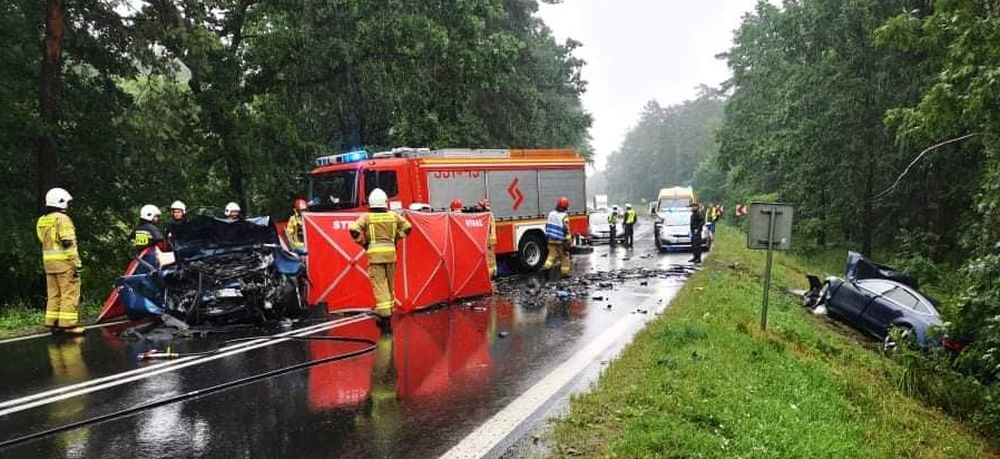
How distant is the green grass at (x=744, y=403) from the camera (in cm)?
431

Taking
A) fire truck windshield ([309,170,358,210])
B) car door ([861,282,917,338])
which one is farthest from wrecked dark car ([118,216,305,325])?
car door ([861,282,917,338])

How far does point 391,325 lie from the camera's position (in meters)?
8.25

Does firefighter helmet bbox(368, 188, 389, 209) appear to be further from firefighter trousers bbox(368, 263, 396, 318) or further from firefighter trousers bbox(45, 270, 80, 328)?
firefighter trousers bbox(45, 270, 80, 328)

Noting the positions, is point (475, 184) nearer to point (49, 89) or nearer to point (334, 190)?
point (334, 190)

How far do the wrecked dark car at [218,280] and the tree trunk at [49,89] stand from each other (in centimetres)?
502

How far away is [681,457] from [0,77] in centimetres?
1260

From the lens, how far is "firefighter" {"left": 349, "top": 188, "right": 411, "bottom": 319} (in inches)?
321

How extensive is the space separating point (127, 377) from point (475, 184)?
29.5 ft

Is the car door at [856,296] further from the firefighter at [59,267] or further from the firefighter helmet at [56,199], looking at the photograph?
the firefighter helmet at [56,199]

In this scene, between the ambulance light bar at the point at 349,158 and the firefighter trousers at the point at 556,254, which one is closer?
the ambulance light bar at the point at 349,158

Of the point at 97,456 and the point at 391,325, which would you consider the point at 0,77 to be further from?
the point at 97,456

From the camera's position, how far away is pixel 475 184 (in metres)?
14.0

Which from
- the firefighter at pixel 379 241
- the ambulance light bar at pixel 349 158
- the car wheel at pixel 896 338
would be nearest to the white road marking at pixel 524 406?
the firefighter at pixel 379 241

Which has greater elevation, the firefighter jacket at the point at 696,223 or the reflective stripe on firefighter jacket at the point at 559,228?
the reflective stripe on firefighter jacket at the point at 559,228
